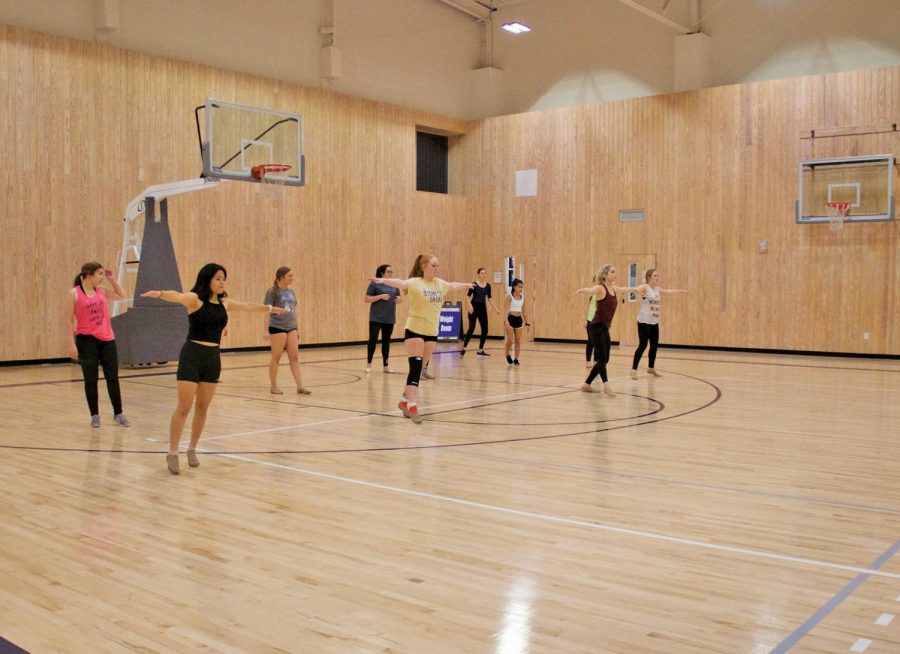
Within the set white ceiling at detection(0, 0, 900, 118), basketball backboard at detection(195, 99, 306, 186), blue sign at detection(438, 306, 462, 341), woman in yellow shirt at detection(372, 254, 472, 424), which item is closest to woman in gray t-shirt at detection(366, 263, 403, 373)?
basketball backboard at detection(195, 99, 306, 186)

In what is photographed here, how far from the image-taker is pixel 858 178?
18125 mm

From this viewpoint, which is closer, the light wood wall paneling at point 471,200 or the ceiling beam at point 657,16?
the light wood wall paneling at point 471,200

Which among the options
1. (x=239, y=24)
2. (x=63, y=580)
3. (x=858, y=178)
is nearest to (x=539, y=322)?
(x=858, y=178)

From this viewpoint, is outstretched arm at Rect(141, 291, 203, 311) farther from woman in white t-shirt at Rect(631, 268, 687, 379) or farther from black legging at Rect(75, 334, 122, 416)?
woman in white t-shirt at Rect(631, 268, 687, 379)

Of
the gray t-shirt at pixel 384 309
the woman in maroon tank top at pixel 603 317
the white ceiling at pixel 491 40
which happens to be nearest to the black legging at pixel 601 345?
the woman in maroon tank top at pixel 603 317

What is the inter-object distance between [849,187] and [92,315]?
15.8 m

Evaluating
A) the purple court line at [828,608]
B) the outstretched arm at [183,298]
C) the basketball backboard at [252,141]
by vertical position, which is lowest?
the purple court line at [828,608]

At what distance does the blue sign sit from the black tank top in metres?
16.2

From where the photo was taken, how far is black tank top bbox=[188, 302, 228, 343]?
21.9 feet

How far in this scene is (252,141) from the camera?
650 inches

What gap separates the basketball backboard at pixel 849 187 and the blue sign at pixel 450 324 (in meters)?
8.98

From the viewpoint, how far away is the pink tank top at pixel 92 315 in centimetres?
855

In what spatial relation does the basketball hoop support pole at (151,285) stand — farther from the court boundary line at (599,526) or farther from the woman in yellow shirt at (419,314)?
the court boundary line at (599,526)

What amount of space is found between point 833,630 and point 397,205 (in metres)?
19.6
